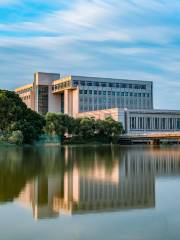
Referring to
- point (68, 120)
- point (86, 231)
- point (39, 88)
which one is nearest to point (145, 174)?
point (86, 231)

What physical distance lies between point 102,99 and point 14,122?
66700 mm

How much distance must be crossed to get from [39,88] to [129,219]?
143808 mm

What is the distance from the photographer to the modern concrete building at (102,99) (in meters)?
126

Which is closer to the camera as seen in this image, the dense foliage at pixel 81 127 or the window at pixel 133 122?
the dense foliage at pixel 81 127

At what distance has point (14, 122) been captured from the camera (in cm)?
7875

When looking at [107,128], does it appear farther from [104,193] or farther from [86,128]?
[104,193]

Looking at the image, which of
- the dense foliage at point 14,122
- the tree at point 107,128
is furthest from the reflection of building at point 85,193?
the tree at point 107,128

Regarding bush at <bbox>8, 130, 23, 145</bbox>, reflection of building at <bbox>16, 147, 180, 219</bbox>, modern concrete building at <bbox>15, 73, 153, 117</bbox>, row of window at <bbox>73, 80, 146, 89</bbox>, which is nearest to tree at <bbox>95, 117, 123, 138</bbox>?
bush at <bbox>8, 130, 23, 145</bbox>

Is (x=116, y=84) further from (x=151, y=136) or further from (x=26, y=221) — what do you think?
(x=26, y=221)

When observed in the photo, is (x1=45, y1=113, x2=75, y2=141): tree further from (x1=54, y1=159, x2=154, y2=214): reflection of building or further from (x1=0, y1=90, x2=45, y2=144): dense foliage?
(x1=54, y1=159, x2=154, y2=214): reflection of building

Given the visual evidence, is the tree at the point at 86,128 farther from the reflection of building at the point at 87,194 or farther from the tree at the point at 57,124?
the reflection of building at the point at 87,194

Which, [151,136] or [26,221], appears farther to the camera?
[151,136]

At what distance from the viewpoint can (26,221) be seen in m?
12.1

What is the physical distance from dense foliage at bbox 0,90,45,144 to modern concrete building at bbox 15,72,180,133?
4297cm
